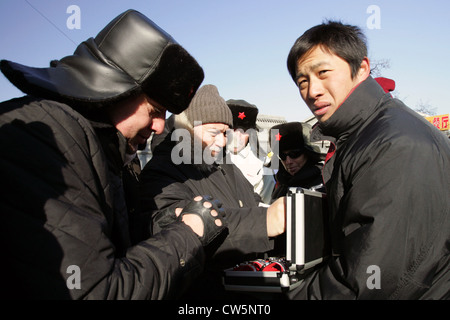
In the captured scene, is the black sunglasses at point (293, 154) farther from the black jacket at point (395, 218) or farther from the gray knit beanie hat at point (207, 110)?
the black jacket at point (395, 218)

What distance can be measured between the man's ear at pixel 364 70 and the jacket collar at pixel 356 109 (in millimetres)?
131

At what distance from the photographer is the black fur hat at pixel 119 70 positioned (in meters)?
1.33

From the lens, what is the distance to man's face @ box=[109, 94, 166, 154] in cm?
155

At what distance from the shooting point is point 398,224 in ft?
4.15

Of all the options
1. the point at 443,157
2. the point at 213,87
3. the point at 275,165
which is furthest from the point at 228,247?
the point at 275,165

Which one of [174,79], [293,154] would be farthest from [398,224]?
[293,154]

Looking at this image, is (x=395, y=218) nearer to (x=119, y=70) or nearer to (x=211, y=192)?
(x=119, y=70)

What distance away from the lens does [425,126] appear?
4.81ft

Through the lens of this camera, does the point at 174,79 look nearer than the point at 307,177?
Yes

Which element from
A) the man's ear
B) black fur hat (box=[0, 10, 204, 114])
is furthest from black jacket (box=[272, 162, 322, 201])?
black fur hat (box=[0, 10, 204, 114])

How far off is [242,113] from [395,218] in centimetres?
413
